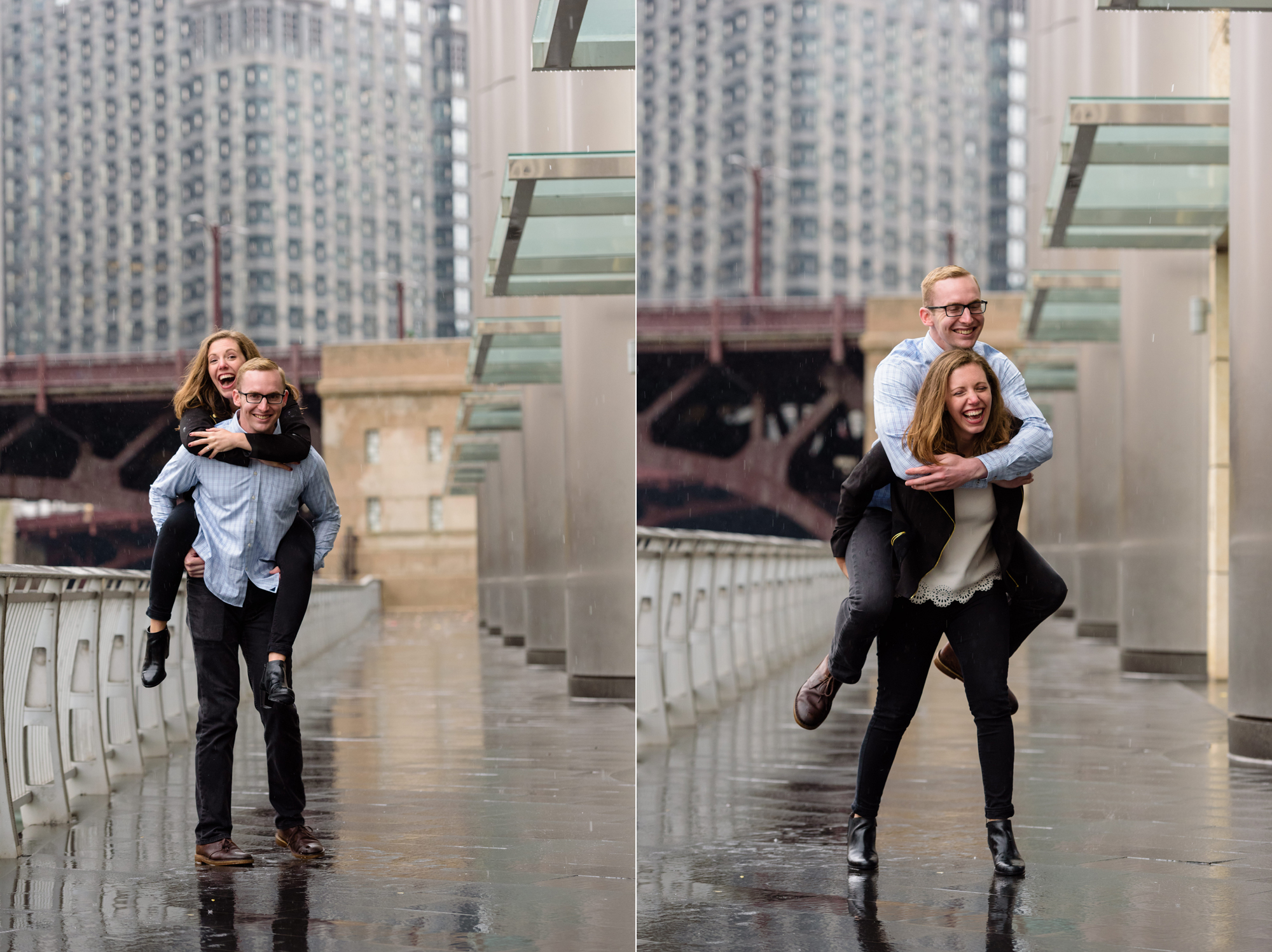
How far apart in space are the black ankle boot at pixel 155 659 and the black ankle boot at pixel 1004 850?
1987 millimetres

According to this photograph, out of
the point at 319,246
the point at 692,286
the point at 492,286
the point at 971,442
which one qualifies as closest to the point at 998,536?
the point at 971,442

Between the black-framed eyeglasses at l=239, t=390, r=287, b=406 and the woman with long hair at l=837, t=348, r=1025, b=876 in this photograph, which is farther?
the woman with long hair at l=837, t=348, r=1025, b=876

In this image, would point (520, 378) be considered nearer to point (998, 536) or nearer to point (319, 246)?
point (319, 246)

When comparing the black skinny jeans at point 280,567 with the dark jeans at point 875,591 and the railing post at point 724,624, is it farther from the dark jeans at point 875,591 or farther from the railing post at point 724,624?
the railing post at point 724,624

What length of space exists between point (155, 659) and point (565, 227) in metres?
1.27

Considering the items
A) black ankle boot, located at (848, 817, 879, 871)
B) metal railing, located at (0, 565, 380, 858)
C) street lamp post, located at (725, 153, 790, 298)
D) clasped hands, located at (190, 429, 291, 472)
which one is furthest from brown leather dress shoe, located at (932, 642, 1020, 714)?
street lamp post, located at (725, 153, 790, 298)

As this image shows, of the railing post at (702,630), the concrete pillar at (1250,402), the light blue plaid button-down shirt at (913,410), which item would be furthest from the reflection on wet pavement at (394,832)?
the railing post at (702,630)

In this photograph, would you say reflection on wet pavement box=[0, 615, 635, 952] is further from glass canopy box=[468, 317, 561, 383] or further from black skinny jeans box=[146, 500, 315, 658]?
glass canopy box=[468, 317, 561, 383]

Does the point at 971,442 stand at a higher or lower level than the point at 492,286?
lower

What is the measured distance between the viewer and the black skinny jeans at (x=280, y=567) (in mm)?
3826

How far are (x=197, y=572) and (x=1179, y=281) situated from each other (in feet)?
28.7

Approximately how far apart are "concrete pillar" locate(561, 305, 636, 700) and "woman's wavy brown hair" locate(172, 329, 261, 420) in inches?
26.1

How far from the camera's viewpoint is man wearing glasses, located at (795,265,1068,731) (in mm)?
4031

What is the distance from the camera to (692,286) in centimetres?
7450
